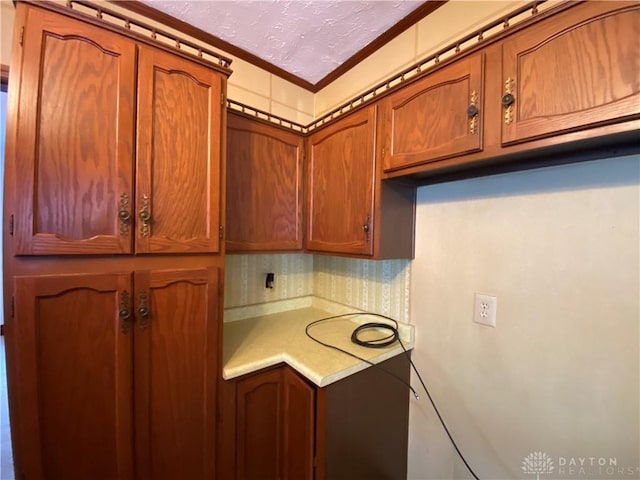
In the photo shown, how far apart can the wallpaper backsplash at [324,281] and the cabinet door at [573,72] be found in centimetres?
80

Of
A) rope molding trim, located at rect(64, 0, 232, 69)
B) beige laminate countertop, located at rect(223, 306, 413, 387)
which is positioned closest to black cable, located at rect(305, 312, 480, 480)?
beige laminate countertop, located at rect(223, 306, 413, 387)

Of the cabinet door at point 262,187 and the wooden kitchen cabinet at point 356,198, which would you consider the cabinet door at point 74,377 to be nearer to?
the cabinet door at point 262,187

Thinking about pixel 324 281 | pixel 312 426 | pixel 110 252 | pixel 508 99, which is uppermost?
pixel 508 99

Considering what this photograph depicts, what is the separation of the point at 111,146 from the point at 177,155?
19cm

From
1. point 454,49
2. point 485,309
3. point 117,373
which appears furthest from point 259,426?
point 454,49

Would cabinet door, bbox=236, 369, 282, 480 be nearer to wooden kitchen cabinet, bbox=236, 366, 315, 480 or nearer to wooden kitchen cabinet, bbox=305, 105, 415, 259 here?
wooden kitchen cabinet, bbox=236, 366, 315, 480

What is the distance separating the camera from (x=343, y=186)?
4.41 ft

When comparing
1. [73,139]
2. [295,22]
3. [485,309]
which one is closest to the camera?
[73,139]

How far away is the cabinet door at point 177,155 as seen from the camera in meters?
0.89

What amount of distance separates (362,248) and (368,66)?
116 cm

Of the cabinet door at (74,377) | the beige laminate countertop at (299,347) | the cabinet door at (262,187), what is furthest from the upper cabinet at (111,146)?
the beige laminate countertop at (299,347)

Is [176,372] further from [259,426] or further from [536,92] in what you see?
[536,92]

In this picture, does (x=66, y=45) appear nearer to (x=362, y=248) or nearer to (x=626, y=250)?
(x=362, y=248)

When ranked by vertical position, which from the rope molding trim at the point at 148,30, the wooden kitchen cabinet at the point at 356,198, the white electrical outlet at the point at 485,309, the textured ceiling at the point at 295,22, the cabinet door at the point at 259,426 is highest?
the textured ceiling at the point at 295,22
